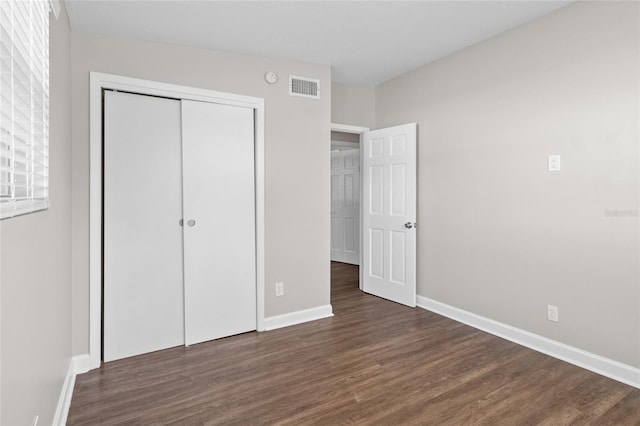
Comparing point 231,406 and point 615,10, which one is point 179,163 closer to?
point 231,406

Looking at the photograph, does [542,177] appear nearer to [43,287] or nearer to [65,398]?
[43,287]

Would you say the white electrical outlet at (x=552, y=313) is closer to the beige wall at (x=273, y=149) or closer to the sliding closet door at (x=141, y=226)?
the beige wall at (x=273, y=149)

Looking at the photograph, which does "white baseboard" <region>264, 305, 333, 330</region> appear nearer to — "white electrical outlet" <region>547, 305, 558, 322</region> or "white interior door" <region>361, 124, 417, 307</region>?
"white interior door" <region>361, 124, 417, 307</region>

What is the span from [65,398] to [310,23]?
291 centimetres

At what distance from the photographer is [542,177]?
104 inches

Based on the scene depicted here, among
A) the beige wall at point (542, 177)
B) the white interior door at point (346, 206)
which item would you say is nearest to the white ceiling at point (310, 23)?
the beige wall at point (542, 177)

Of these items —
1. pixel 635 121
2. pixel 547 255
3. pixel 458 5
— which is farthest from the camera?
pixel 547 255

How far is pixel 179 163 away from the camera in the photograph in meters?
2.80

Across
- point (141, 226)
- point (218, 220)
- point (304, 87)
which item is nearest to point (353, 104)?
point (304, 87)

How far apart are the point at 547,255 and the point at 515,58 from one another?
1.57 m

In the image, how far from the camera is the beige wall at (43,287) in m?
1.07

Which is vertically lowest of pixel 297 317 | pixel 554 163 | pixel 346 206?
pixel 297 317

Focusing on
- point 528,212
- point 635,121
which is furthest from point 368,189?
point 635,121

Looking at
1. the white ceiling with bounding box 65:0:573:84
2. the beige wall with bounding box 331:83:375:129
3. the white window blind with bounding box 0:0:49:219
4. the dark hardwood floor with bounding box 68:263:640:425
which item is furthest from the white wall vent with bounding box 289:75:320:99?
the dark hardwood floor with bounding box 68:263:640:425
